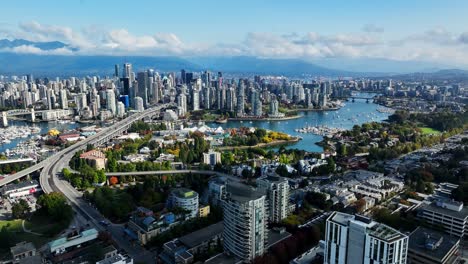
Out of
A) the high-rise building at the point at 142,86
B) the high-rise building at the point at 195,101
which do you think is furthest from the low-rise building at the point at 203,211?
the high-rise building at the point at 142,86

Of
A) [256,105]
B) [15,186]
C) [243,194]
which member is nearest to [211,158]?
[15,186]

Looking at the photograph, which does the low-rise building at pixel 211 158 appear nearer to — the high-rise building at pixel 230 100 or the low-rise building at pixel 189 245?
the low-rise building at pixel 189 245

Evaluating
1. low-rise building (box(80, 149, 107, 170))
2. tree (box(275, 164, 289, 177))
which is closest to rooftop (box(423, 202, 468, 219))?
tree (box(275, 164, 289, 177))

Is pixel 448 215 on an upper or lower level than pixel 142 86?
lower

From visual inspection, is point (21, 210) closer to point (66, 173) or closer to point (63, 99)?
point (66, 173)

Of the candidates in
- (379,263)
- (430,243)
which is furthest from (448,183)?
(379,263)

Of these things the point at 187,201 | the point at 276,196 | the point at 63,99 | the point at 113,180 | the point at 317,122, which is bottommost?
the point at 113,180

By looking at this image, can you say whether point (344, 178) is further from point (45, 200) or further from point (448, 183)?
point (45, 200)
